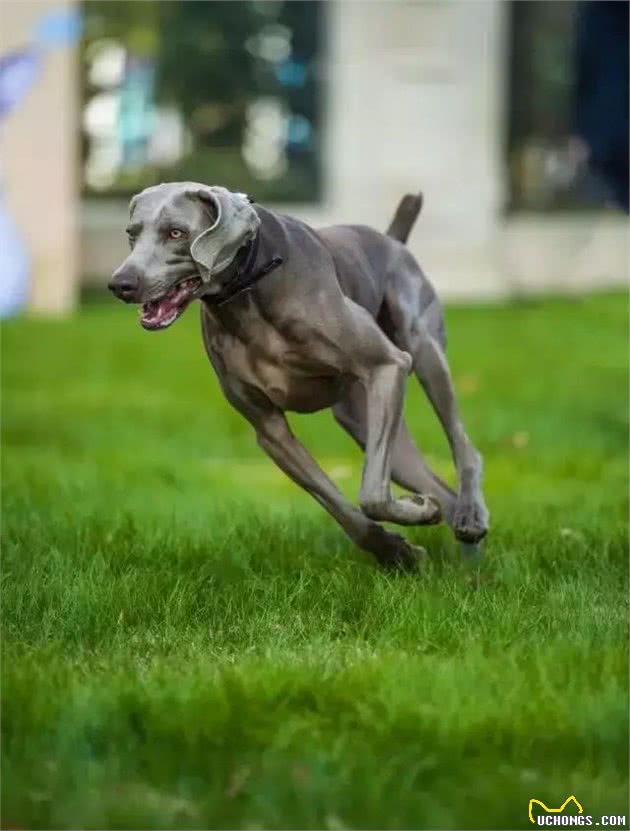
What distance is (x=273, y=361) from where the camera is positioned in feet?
17.6

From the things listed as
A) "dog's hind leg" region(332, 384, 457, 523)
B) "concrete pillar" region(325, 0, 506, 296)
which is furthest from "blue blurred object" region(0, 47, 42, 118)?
"dog's hind leg" region(332, 384, 457, 523)

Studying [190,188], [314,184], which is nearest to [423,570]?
[190,188]

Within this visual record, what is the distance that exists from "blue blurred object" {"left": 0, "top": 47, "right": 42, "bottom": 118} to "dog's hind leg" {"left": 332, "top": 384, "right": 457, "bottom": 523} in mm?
11224

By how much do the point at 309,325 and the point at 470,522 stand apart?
0.97m

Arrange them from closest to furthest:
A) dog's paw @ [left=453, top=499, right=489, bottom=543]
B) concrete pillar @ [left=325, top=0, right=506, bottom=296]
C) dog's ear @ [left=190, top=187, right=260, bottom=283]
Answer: dog's ear @ [left=190, top=187, right=260, bottom=283] → dog's paw @ [left=453, top=499, right=489, bottom=543] → concrete pillar @ [left=325, top=0, right=506, bottom=296]

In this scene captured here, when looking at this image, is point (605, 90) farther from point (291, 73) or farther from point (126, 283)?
point (126, 283)

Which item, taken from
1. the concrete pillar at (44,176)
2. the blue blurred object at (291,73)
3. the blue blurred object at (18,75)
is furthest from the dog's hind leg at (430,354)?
the blue blurred object at (291,73)

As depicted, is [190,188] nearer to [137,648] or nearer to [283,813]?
[137,648]

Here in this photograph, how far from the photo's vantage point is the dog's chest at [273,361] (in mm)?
5316

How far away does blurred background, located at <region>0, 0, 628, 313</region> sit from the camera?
16.9 meters

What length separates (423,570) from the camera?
5.68 metres

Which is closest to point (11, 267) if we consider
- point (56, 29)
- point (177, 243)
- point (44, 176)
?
point (44, 176)

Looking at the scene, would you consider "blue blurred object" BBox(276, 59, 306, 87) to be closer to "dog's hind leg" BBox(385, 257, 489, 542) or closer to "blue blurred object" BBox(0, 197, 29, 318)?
"blue blurred object" BBox(0, 197, 29, 318)

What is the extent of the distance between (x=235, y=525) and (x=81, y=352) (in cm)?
727
